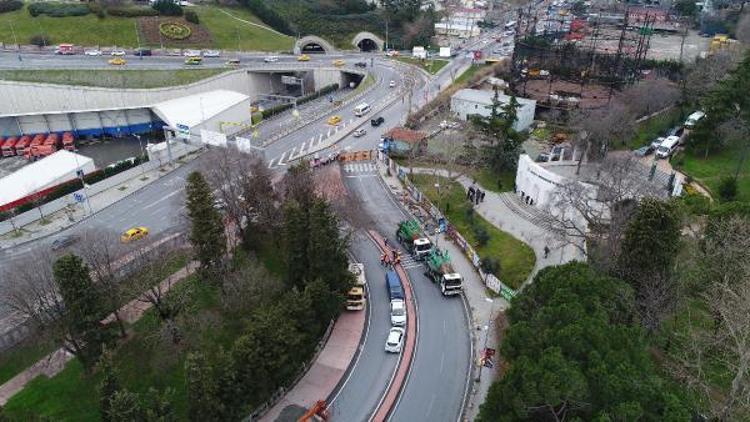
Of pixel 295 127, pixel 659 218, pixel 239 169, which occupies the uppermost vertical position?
pixel 659 218

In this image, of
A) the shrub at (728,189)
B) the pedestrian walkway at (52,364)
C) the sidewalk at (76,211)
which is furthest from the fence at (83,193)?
the shrub at (728,189)

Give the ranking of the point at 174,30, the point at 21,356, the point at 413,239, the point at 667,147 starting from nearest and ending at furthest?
the point at 21,356, the point at 413,239, the point at 667,147, the point at 174,30

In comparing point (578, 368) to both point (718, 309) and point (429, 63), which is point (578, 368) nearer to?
point (718, 309)

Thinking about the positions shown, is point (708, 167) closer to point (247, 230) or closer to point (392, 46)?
point (247, 230)

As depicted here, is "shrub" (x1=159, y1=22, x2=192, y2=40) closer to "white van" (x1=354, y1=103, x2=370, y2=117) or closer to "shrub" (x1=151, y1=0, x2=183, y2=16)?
"shrub" (x1=151, y1=0, x2=183, y2=16)

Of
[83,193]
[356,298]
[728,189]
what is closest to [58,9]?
[83,193]

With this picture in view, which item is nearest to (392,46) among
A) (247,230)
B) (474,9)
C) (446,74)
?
(446,74)

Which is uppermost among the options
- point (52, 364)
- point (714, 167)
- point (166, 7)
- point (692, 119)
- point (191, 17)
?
point (166, 7)
